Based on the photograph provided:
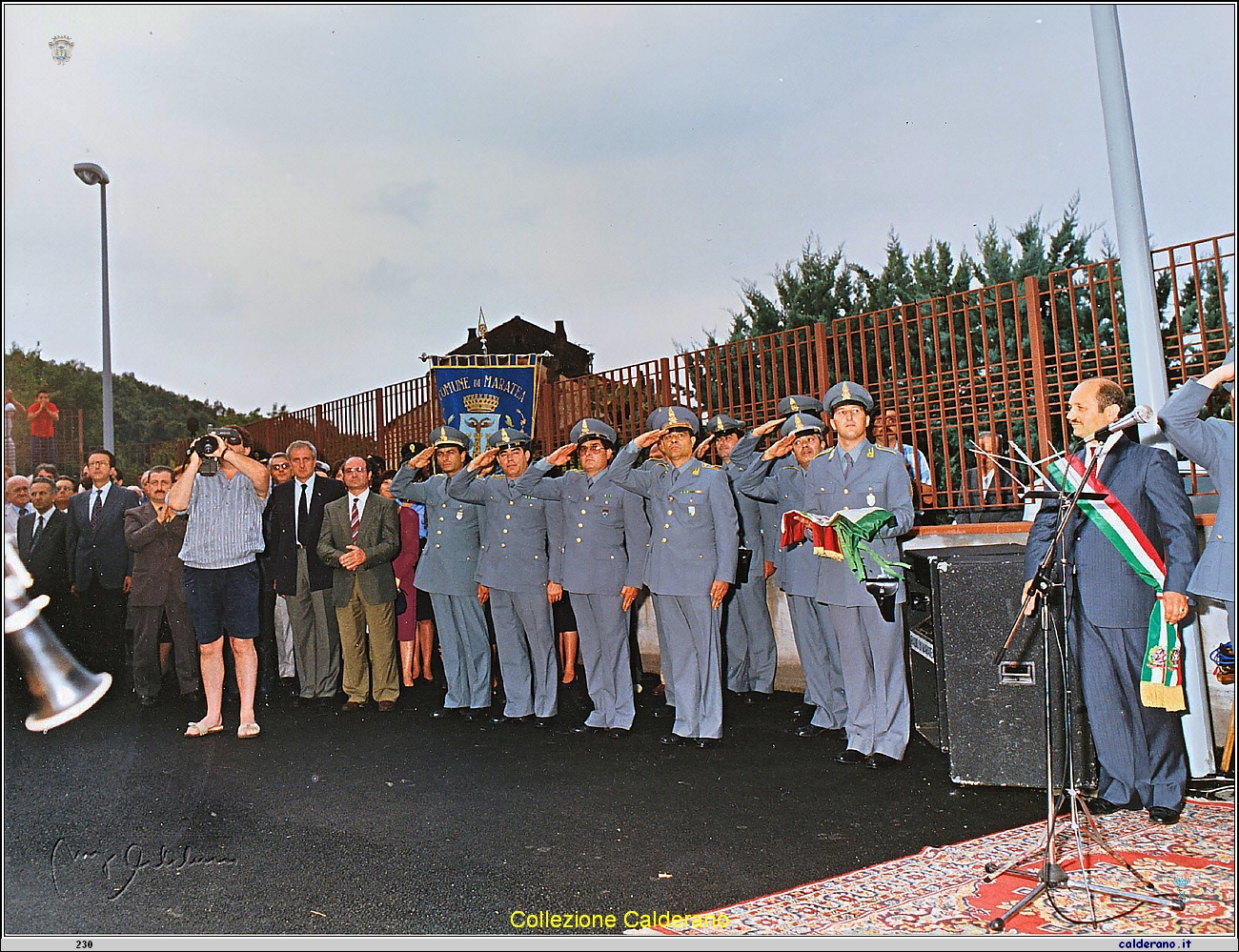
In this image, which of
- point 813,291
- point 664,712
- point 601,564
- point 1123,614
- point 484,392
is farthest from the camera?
point 813,291

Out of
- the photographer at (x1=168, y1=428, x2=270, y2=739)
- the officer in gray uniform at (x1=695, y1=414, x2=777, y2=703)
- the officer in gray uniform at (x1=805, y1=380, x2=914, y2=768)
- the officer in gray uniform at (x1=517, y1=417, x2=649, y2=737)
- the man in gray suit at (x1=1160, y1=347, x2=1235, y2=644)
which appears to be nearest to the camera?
the man in gray suit at (x1=1160, y1=347, x2=1235, y2=644)

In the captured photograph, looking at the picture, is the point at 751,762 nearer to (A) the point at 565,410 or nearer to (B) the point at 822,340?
(B) the point at 822,340

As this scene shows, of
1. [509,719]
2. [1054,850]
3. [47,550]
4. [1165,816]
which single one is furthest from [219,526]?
[1165,816]

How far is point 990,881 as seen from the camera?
3344mm

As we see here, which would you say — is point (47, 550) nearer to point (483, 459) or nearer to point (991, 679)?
point (483, 459)

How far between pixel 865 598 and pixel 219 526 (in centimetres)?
367

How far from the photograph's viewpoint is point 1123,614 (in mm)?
4109

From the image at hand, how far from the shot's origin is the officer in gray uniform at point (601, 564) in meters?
6.15

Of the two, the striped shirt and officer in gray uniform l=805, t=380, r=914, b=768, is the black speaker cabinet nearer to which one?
officer in gray uniform l=805, t=380, r=914, b=768

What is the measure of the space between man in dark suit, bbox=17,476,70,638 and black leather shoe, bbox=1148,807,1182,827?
4.47 metres

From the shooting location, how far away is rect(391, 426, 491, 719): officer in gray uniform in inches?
271

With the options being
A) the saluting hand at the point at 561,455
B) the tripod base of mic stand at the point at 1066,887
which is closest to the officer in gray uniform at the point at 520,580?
the saluting hand at the point at 561,455

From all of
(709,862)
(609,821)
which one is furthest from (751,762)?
(709,862)
